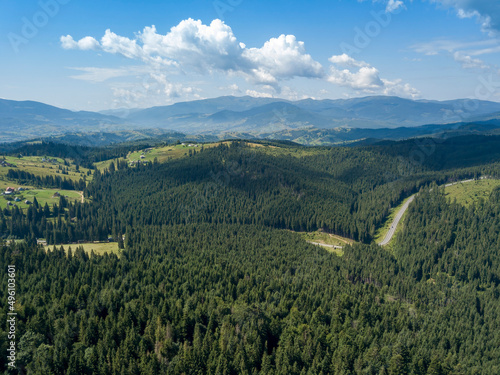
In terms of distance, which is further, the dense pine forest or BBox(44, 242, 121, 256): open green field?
BBox(44, 242, 121, 256): open green field

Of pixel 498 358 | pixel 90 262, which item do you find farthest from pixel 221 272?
pixel 498 358

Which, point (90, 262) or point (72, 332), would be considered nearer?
point (72, 332)

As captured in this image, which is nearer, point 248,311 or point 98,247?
point 248,311

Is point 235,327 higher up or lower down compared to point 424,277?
higher up

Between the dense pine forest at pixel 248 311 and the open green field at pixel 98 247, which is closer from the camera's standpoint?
the dense pine forest at pixel 248 311

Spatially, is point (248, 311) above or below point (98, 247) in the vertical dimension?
above

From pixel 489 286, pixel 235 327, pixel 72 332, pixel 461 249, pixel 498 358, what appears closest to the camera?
pixel 72 332

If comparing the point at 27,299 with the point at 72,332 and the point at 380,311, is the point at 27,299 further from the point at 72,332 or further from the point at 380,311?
the point at 380,311

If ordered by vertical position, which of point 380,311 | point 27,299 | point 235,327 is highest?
point 27,299

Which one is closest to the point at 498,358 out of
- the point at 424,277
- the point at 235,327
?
the point at 424,277

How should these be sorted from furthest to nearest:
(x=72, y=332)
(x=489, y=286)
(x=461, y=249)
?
(x=461, y=249) < (x=489, y=286) < (x=72, y=332)
